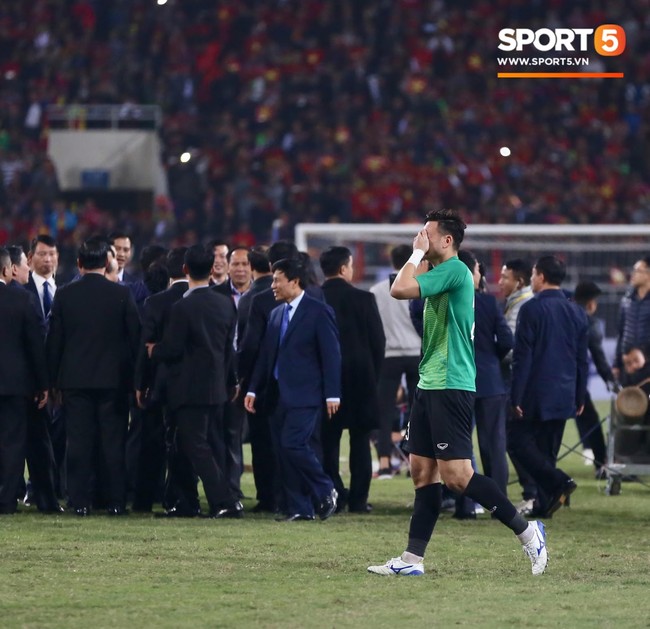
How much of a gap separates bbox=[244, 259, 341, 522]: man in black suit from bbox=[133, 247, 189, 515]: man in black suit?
0.62 meters

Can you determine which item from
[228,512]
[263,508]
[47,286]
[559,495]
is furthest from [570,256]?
[228,512]

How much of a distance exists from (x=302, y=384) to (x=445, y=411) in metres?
2.52

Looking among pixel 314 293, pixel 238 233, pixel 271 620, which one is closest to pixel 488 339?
pixel 314 293

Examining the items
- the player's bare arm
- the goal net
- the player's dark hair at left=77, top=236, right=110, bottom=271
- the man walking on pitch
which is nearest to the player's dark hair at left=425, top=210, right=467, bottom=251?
the man walking on pitch

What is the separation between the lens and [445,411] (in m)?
7.08

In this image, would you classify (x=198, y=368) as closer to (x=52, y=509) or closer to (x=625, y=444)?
(x=52, y=509)

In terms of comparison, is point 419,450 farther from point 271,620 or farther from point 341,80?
point 341,80

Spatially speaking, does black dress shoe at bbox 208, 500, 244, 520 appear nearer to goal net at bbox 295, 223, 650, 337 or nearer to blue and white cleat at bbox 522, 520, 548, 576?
blue and white cleat at bbox 522, 520, 548, 576

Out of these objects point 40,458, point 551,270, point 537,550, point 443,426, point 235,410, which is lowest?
point 537,550

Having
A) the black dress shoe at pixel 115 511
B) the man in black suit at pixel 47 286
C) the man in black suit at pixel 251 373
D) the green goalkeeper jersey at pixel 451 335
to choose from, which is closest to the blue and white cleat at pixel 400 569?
the green goalkeeper jersey at pixel 451 335

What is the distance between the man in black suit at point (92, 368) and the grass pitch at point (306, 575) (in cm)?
35

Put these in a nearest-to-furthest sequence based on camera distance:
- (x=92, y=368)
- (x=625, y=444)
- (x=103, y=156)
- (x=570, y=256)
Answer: (x=92, y=368) → (x=625, y=444) → (x=570, y=256) → (x=103, y=156)

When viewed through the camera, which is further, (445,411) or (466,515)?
(466,515)

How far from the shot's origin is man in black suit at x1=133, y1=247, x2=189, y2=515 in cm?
961
